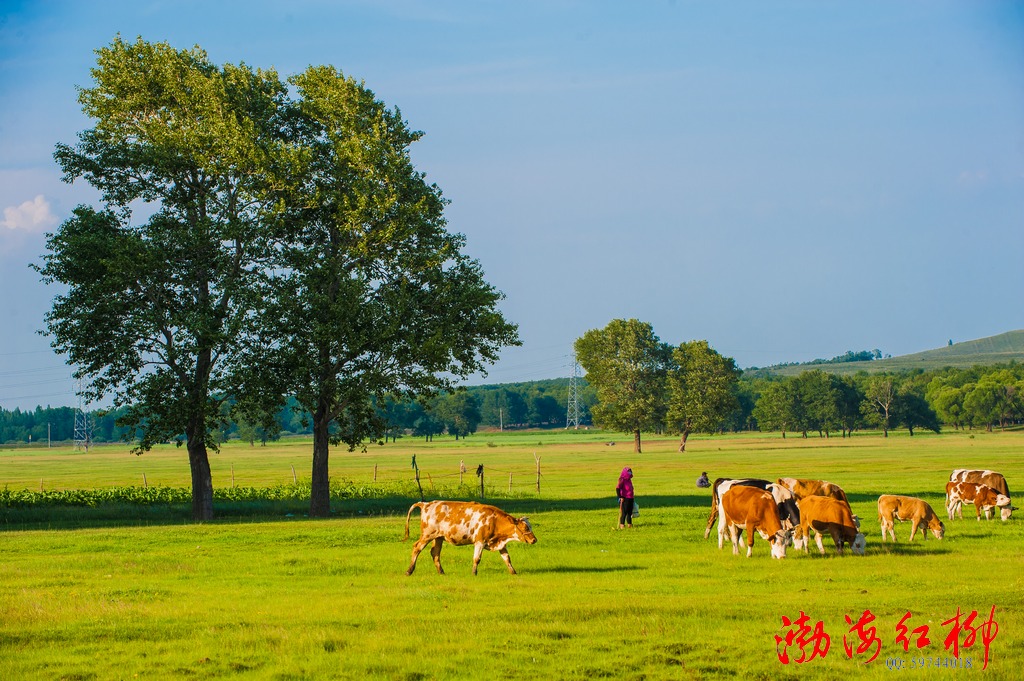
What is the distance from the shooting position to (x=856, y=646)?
14.6 metres

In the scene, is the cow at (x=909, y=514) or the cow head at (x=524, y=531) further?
the cow at (x=909, y=514)

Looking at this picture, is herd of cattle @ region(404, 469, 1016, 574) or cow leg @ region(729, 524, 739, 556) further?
cow leg @ region(729, 524, 739, 556)

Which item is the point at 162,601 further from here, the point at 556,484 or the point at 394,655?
the point at 556,484

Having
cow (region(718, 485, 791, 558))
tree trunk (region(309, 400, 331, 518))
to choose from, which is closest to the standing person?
cow (region(718, 485, 791, 558))

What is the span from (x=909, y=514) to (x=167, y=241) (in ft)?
99.2

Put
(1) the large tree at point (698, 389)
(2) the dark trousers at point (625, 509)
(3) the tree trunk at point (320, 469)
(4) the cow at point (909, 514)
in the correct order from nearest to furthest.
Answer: (4) the cow at point (909, 514) → (2) the dark trousers at point (625, 509) → (3) the tree trunk at point (320, 469) → (1) the large tree at point (698, 389)

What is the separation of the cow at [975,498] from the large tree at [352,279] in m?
20.9

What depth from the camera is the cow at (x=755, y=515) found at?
2406cm

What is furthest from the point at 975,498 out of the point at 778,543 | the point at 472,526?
the point at 472,526

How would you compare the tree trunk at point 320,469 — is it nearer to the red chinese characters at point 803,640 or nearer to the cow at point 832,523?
the cow at point 832,523

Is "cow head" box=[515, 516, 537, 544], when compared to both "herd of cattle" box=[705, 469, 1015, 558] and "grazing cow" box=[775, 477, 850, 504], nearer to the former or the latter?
"herd of cattle" box=[705, 469, 1015, 558]

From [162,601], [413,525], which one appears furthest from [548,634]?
[413,525]

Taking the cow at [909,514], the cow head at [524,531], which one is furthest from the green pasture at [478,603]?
the cow head at [524,531]

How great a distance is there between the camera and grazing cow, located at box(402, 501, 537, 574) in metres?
21.6
